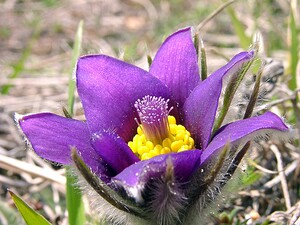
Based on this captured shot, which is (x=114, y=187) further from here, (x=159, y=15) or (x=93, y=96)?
(x=159, y=15)

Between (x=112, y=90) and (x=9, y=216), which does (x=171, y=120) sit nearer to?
(x=112, y=90)

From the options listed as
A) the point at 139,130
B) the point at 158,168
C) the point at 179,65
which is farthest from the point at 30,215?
the point at 179,65

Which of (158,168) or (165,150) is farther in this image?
(165,150)

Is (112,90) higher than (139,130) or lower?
higher

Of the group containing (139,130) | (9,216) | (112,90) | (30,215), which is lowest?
(9,216)

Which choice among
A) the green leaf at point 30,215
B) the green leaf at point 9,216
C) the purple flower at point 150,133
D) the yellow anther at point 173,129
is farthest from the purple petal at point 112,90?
the green leaf at point 9,216

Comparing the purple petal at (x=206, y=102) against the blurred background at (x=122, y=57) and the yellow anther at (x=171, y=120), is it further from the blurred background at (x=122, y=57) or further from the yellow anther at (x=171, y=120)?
the blurred background at (x=122, y=57)
